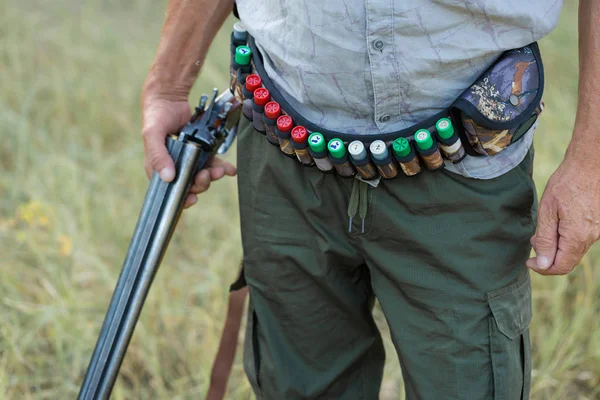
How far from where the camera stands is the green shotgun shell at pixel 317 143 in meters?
1.14

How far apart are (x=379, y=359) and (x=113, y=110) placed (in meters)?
2.52

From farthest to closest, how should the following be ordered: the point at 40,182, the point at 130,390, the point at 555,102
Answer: the point at 555,102 → the point at 40,182 → the point at 130,390

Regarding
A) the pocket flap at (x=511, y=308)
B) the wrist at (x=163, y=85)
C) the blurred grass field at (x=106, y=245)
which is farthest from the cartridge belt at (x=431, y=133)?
the blurred grass field at (x=106, y=245)

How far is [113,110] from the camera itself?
3.59 metres

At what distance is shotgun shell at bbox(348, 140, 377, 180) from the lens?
3.63ft

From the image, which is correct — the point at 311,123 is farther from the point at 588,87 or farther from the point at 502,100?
the point at 588,87

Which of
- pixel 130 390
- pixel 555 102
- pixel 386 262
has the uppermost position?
pixel 555 102

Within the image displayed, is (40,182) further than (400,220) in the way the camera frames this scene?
Yes

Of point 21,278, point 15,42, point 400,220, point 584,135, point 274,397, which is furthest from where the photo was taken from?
point 15,42

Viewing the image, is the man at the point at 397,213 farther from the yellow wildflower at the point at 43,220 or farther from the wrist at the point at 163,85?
the yellow wildflower at the point at 43,220

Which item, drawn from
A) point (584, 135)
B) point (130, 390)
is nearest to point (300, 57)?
point (584, 135)

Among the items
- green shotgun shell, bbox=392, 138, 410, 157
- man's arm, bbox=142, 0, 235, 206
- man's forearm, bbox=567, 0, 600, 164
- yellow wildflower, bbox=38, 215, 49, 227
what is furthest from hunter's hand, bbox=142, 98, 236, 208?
yellow wildflower, bbox=38, 215, 49, 227

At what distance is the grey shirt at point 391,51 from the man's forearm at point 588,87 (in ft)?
0.16

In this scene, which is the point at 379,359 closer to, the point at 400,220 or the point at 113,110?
the point at 400,220
